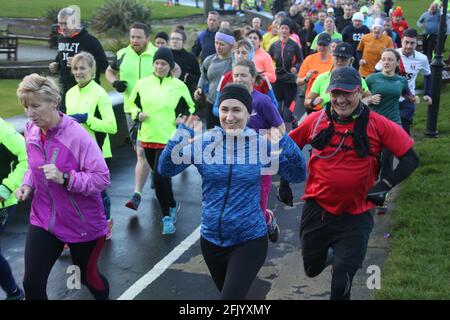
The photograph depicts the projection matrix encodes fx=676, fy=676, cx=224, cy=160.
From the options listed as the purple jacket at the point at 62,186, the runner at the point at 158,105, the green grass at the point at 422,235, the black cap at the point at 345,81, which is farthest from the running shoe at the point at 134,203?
the black cap at the point at 345,81

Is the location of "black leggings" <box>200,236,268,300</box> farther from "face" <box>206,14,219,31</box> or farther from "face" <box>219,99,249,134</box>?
"face" <box>206,14,219,31</box>

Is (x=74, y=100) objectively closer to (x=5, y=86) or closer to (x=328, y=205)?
(x=328, y=205)

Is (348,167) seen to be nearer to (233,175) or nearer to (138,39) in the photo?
(233,175)

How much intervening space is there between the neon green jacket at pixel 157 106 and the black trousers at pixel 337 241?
2899 mm

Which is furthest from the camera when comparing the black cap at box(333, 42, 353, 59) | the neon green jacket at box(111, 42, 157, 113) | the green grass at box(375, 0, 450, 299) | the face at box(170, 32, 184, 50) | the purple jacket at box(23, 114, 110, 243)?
the face at box(170, 32, 184, 50)

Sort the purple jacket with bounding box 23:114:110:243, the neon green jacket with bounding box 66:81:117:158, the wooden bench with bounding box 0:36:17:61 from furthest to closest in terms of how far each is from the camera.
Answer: the wooden bench with bounding box 0:36:17:61 < the neon green jacket with bounding box 66:81:117:158 < the purple jacket with bounding box 23:114:110:243

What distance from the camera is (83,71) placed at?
22.9 feet

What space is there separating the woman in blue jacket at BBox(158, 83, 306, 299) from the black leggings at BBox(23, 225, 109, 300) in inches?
32.8

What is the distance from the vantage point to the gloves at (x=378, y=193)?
4.91 meters

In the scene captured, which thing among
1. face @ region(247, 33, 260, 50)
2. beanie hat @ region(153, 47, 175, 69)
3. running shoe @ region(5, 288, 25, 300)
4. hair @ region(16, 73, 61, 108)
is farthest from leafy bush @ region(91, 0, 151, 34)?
hair @ region(16, 73, 61, 108)

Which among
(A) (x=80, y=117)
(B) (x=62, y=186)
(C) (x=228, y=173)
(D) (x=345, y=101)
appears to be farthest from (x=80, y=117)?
(D) (x=345, y=101)

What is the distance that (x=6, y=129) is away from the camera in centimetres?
518

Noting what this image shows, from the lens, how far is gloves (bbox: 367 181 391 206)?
4.91m

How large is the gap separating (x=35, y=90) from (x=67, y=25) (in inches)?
186
